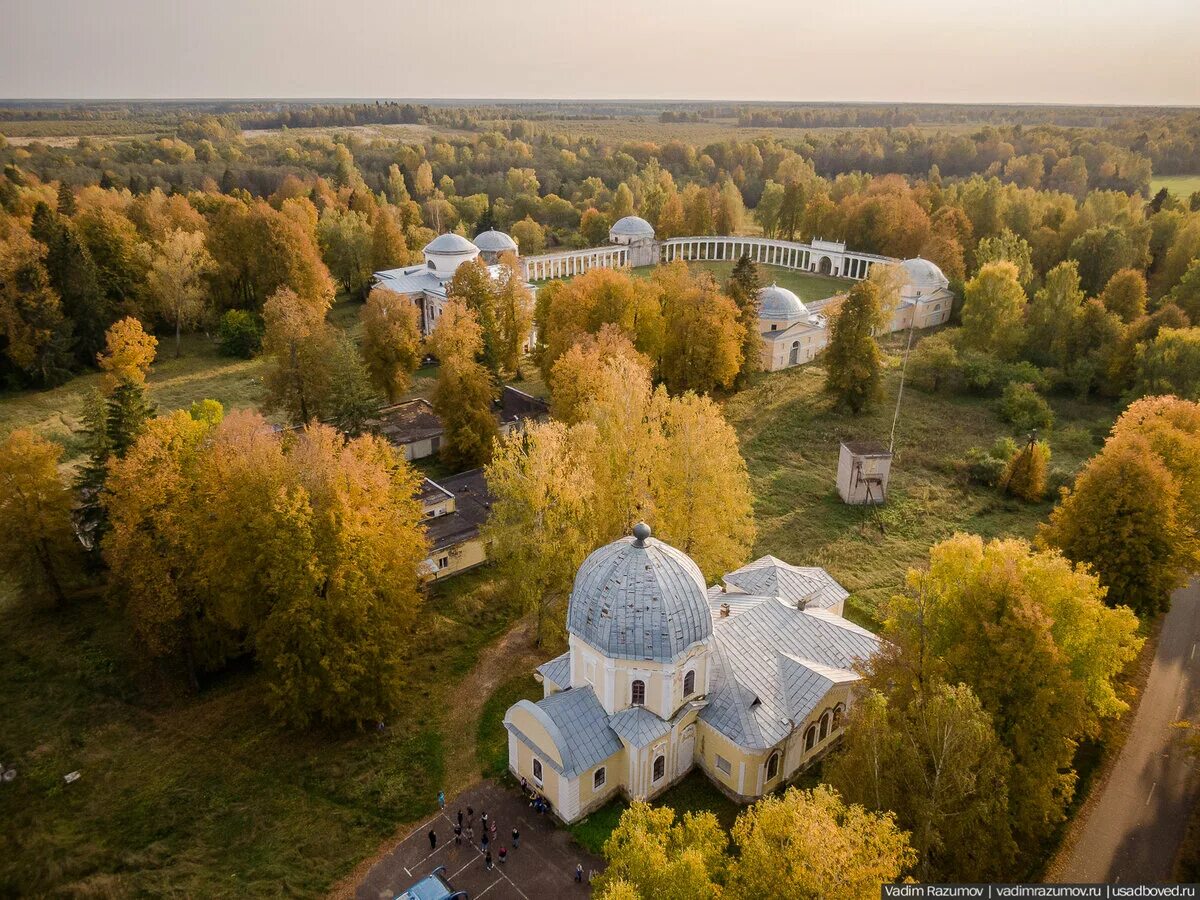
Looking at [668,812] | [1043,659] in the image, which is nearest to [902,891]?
[668,812]

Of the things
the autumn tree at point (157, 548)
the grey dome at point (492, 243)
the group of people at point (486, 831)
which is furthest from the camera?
the grey dome at point (492, 243)

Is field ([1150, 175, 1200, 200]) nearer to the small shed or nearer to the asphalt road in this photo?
the small shed

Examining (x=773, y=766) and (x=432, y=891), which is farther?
(x=773, y=766)

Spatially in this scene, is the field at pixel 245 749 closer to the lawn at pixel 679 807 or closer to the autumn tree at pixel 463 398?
the lawn at pixel 679 807

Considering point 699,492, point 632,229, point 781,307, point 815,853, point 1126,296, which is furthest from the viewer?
point 632,229

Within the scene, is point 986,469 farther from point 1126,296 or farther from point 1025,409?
point 1126,296

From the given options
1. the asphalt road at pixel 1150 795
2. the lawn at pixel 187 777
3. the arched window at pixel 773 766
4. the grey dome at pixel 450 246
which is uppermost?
the grey dome at pixel 450 246

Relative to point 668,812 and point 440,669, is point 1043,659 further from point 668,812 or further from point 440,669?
point 440,669

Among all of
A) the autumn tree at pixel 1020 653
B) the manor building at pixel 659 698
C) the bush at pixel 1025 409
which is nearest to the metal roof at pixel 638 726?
the manor building at pixel 659 698

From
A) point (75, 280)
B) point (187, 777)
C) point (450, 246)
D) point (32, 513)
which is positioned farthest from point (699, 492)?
point (75, 280)
